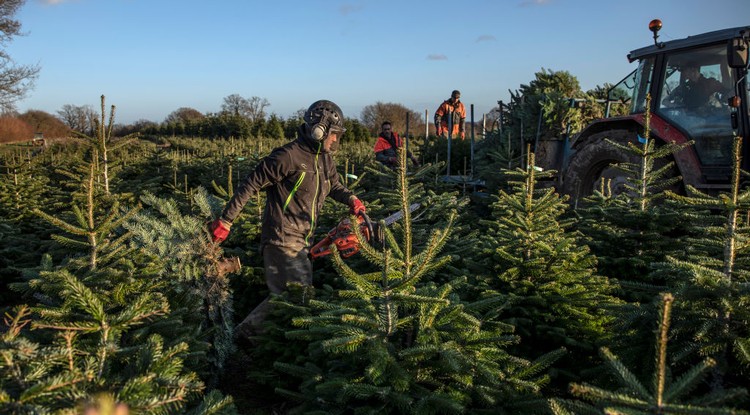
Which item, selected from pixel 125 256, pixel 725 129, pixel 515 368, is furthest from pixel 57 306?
pixel 725 129

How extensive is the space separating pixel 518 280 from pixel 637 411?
2.00 meters

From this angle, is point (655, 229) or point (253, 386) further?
point (655, 229)

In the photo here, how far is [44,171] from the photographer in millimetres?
11758

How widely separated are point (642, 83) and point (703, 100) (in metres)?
1.09

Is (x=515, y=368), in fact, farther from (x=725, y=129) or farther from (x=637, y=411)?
(x=725, y=129)

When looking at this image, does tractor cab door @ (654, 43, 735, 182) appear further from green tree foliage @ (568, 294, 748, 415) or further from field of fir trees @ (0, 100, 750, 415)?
green tree foliage @ (568, 294, 748, 415)

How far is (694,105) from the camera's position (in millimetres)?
7125

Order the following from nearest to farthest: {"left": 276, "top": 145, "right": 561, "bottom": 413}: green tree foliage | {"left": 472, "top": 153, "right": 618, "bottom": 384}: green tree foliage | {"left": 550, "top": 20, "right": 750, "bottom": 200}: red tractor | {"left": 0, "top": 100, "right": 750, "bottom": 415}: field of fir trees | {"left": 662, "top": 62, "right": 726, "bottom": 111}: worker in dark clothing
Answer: {"left": 0, "top": 100, "right": 750, "bottom": 415}: field of fir trees < {"left": 276, "top": 145, "right": 561, "bottom": 413}: green tree foliage < {"left": 472, "top": 153, "right": 618, "bottom": 384}: green tree foliage < {"left": 550, "top": 20, "right": 750, "bottom": 200}: red tractor < {"left": 662, "top": 62, "right": 726, "bottom": 111}: worker in dark clothing

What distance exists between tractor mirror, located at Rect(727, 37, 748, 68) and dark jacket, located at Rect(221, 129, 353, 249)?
481 centimetres

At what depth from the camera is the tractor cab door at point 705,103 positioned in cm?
675

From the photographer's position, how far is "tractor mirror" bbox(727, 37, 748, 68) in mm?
6184

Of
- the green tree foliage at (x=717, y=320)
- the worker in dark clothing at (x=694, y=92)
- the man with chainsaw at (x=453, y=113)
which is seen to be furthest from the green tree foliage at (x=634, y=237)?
the man with chainsaw at (x=453, y=113)

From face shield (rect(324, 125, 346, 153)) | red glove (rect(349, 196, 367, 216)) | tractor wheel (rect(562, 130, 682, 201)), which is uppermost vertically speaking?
face shield (rect(324, 125, 346, 153))

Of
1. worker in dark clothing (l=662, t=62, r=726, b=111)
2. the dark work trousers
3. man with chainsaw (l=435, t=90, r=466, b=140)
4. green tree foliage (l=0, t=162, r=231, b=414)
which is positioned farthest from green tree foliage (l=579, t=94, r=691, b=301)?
man with chainsaw (l=435, t=90, r=466, b=140)
